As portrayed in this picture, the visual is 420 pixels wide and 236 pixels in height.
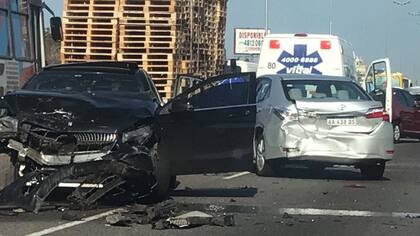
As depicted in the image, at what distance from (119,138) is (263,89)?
4.86 metres

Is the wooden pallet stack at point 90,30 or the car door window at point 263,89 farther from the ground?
the wooden pallet stack at point 90,30

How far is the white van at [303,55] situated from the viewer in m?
19.9

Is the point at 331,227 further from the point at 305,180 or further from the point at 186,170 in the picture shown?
the point at 305,180

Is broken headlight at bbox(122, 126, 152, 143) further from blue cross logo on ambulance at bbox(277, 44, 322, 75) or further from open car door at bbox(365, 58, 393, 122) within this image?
open car door at bbox(365, 58, 393, 122)

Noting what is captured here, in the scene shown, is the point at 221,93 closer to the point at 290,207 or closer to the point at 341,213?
the point at 290,207

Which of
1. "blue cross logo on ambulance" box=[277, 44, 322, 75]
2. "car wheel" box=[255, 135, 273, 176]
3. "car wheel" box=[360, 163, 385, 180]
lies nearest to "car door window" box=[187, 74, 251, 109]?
"car wheel" box=[255, 135, 273, 176]

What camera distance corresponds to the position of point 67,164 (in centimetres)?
937

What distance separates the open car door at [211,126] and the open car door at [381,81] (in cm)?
967

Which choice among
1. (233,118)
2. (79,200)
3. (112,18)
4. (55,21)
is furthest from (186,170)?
(112,18)

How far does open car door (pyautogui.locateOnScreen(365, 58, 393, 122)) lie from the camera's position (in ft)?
65.8

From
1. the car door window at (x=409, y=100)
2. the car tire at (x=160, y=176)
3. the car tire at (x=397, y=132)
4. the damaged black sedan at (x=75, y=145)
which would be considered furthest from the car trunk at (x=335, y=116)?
the car door window at (x=409, y=100)

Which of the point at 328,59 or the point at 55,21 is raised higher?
the point at 55,21

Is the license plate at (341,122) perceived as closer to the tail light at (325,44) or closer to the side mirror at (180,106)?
the side mirror at (180,106)

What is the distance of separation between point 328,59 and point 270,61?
1420 millimetres
